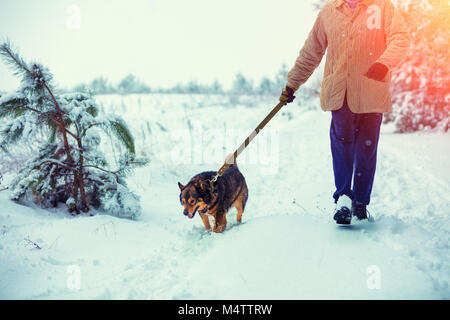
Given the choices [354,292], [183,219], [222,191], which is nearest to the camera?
[354,292]

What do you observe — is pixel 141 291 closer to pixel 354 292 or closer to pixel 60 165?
pixel 354 292

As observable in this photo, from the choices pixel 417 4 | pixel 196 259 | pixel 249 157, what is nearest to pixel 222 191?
pixel 196 259

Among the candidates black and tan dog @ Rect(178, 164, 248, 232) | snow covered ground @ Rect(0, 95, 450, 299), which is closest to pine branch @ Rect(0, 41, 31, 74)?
snow covered ground @ Rect(0, 95, 450, 299)

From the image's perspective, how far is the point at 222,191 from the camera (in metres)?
3.74

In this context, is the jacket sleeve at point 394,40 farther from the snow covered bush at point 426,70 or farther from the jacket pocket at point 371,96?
the snow covered bush at point 426,70

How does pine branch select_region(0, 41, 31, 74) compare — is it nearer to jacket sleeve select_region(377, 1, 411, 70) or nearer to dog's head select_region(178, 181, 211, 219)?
dog's head select_region(178, 181, 211, 219)

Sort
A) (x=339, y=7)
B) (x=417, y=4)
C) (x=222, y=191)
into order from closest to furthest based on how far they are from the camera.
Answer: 1. (x=339, y=7)
2. (x=222, y=191)
3. (x=417, y=4)

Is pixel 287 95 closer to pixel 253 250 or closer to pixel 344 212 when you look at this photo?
pixel 344 212

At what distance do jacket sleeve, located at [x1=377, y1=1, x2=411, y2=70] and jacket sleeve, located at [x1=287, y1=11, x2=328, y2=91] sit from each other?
0.57 m

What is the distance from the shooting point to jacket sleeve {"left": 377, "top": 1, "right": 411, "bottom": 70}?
2.38 metres

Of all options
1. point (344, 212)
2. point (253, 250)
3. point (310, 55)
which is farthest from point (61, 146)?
point (344, 212)

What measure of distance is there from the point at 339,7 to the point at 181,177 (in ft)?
16.3

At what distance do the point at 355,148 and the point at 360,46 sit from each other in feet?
3.21

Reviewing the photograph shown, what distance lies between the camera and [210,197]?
3.52 m
